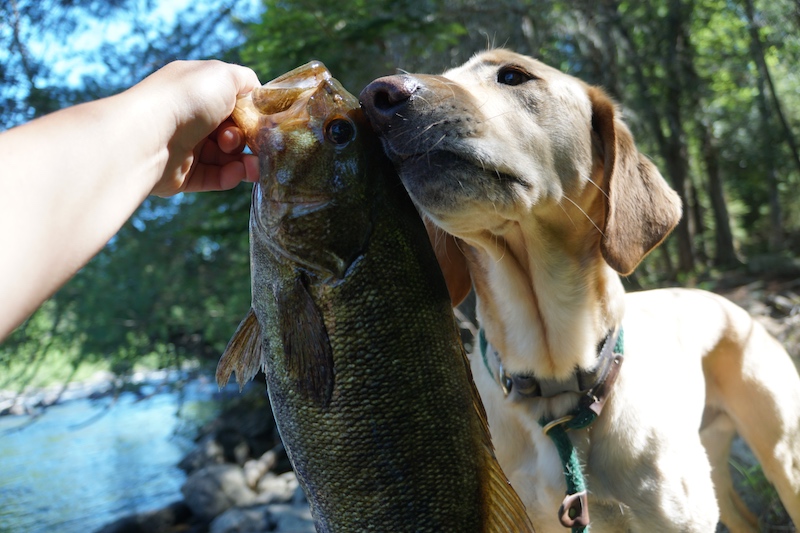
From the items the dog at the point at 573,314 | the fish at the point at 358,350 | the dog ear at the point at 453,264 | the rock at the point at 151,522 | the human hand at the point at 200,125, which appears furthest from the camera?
the rock at the point at 151,522

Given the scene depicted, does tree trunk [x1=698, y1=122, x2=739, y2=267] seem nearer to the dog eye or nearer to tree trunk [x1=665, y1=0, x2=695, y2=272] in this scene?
tree trunk [x1=665, y1=0, x2=695, y2=272]

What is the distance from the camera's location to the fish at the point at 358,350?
176 cm

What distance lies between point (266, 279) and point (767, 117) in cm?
1918

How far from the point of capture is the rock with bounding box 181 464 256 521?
10.9 m

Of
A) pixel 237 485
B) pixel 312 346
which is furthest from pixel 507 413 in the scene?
pixel 237 485

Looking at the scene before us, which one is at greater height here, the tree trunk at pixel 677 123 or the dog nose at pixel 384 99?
the dog nose at pixel 384 99

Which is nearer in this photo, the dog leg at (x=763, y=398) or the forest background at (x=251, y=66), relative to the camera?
the dog leg at (x=763, y=398)

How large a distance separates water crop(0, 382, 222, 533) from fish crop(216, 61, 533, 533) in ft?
36.5

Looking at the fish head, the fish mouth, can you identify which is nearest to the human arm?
the fish mouth

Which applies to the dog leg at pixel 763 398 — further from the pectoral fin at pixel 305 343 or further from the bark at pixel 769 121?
the bark at pixel 769 121

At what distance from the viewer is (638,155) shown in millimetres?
3094

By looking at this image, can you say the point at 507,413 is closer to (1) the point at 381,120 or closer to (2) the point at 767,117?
(1) the point at 381,120

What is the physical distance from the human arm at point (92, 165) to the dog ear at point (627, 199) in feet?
5.48

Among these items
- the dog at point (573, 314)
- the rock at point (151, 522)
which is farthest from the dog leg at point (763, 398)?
the rock at point (151, 522)
